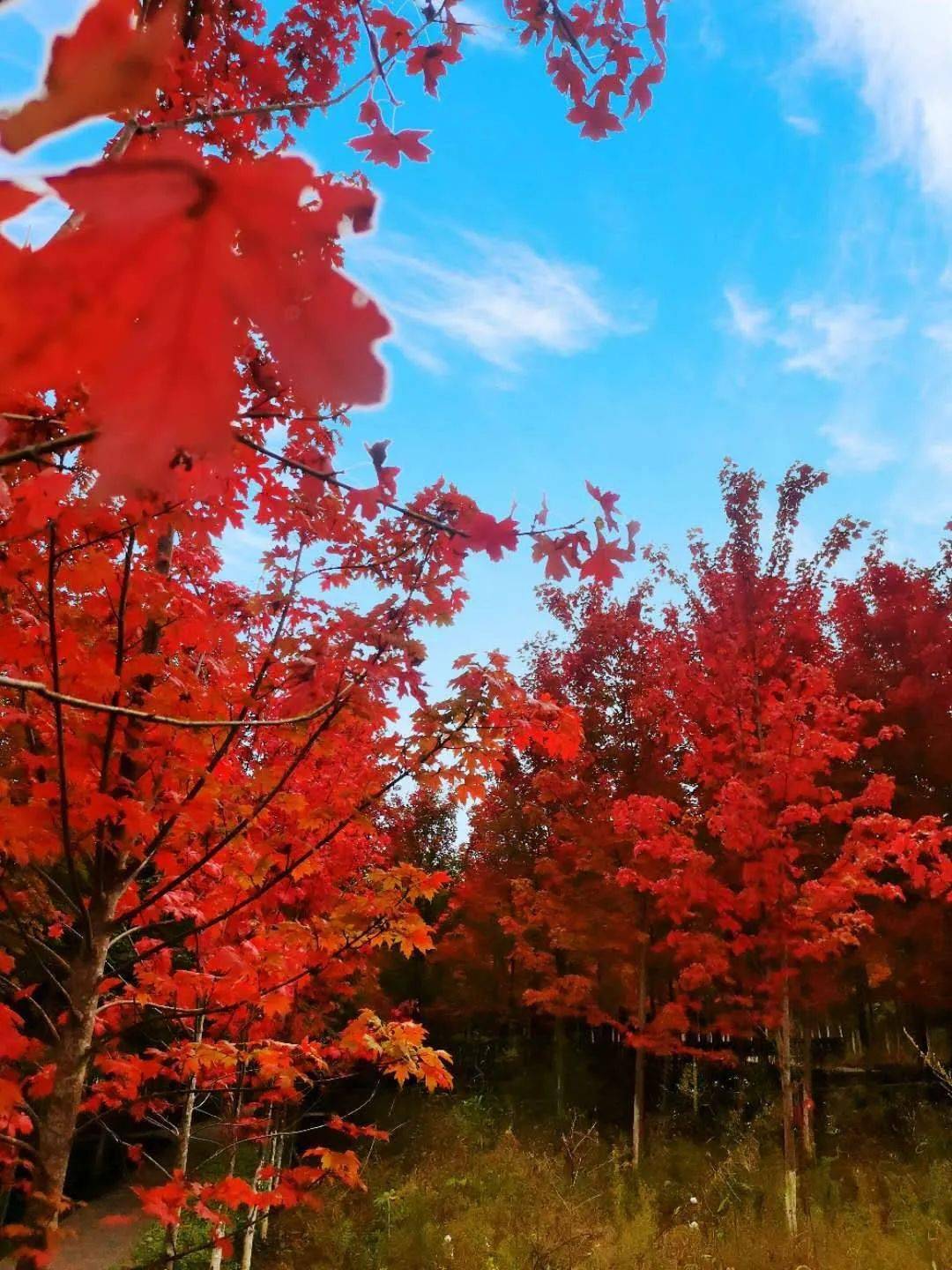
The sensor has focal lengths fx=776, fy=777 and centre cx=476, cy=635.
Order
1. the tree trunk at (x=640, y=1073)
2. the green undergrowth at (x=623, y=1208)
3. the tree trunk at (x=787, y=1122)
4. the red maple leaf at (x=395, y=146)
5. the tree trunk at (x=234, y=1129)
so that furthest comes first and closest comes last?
the tree trunk at (x=640, y=1073)
the tree trunk at (x=787, y=1122)
the green undergrowth at (x=623, y=1208)
the tree trunk at (x=234, y=1129)
the red maple leaf at (x=395, y=146)

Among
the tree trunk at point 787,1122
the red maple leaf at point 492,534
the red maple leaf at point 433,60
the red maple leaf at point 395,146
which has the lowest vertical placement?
the tree trunk at point 787,1122

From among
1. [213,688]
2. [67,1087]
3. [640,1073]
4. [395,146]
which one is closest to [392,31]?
[395,146]

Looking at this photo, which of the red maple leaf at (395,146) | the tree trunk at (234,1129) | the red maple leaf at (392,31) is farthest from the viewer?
the tree trunk at (234,1129)

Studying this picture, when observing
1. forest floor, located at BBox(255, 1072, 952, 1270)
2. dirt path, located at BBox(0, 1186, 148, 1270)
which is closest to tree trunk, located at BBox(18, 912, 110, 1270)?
forest floor, located at BBox(255, 1072, 952, 1270)

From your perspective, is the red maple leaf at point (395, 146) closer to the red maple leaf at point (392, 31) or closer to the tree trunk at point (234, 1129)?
the red maple leaf at point (392, 31)

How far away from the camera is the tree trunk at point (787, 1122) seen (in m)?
7.87

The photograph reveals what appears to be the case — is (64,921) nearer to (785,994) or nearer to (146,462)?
(146,462)

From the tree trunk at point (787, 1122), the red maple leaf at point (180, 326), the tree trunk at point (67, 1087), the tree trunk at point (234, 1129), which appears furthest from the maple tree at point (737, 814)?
the red maple leaf at point (180, 326)

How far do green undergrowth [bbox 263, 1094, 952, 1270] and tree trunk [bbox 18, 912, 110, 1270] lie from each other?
542 cm

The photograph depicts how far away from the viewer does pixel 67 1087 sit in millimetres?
2949

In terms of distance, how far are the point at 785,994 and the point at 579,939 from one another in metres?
3.92

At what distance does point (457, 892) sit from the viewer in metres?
14.9

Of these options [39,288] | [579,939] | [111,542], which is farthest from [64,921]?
[579,939]

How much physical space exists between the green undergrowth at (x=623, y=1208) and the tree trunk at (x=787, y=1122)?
25cm
